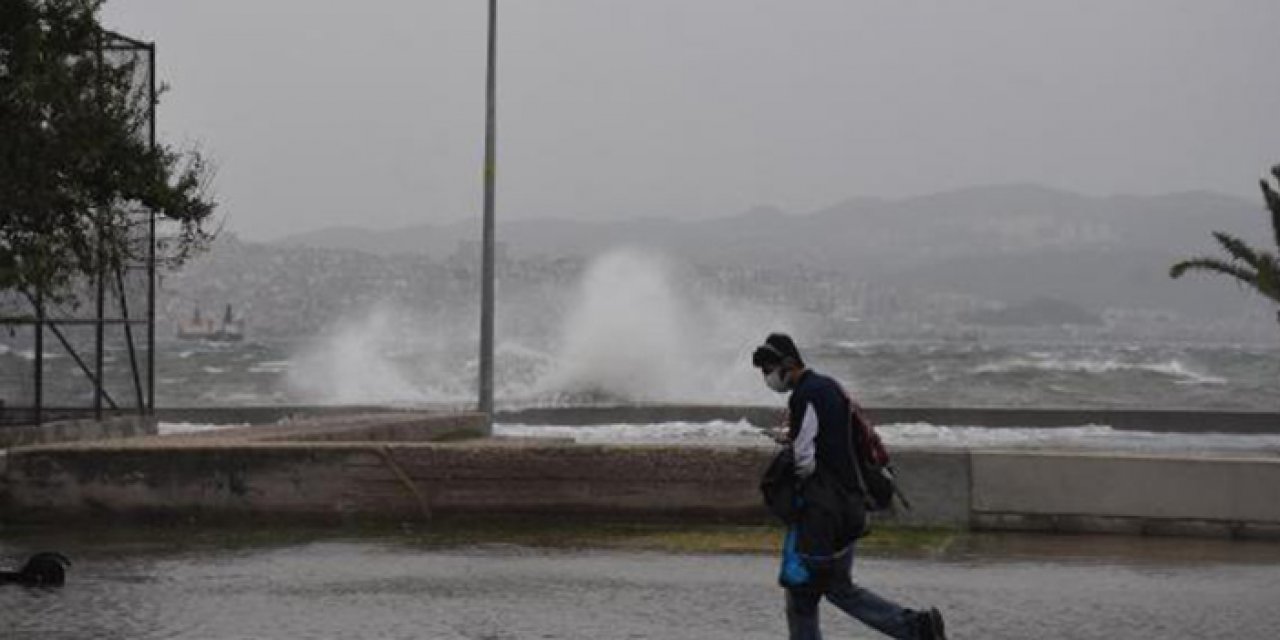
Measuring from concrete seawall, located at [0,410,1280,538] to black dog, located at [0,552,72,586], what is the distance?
289cm

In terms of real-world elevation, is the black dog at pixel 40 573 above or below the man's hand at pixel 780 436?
below

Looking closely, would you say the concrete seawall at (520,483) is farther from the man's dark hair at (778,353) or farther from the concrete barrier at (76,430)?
the man's dark hair at (778,353)

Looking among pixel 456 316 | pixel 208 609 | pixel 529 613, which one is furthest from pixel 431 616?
pixel 456 316

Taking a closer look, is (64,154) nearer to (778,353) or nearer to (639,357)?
(778,353)

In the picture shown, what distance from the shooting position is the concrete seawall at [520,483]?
12.1 metres

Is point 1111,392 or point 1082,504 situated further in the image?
point 1111,392

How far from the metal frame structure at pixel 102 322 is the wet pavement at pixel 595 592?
16.9 ft

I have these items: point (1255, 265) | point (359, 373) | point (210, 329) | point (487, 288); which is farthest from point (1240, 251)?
point (210, 329)

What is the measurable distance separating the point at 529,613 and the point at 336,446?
3.93m

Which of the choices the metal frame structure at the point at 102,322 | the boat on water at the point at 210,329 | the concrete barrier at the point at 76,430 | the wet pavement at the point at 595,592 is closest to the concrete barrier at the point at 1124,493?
the wet pavement at the point at 595,592

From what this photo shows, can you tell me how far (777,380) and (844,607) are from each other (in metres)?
1.04

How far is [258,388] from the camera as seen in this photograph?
242 feet

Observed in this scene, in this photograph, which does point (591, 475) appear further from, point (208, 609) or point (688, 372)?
point (688, 372)

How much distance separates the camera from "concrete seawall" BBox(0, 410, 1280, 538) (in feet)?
39.9
